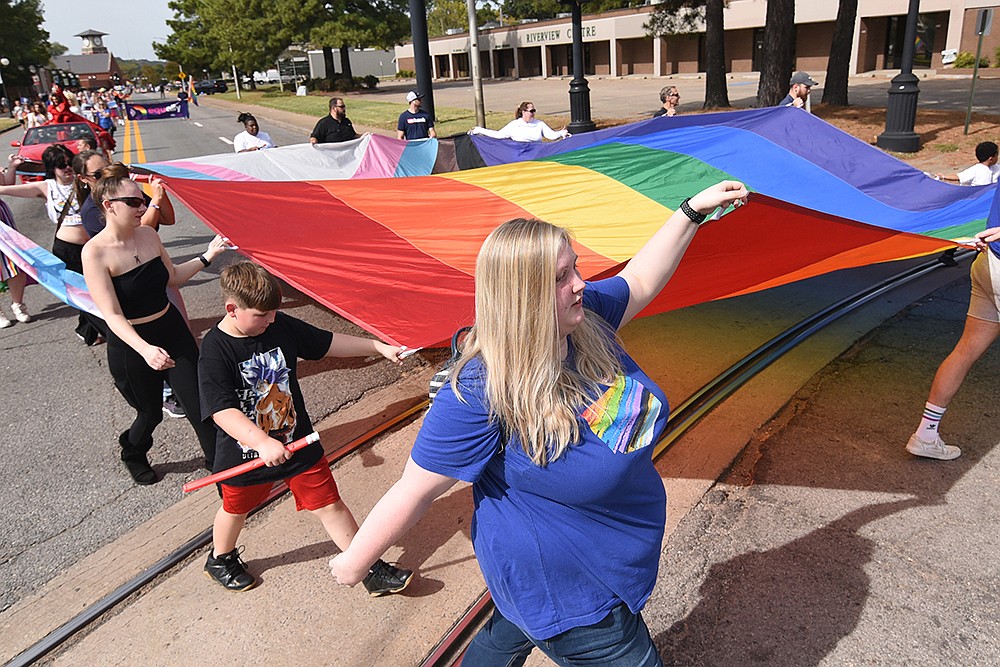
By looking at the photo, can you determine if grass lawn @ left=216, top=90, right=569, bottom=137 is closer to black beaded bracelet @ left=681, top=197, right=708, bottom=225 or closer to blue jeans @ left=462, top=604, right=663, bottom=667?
black beaded bracelet @ left=681, top=197, right=708, bottom=225

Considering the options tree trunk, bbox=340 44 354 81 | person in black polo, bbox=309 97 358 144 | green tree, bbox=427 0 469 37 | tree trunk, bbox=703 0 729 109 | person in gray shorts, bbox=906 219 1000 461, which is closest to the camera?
person in gray shorts, bbox=906 219 1000 461

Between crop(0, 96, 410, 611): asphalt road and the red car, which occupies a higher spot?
the red car

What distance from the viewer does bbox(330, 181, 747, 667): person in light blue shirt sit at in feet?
5.45

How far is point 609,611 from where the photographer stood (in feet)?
6.04

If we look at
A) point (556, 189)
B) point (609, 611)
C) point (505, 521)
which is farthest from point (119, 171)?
point (609, 611)

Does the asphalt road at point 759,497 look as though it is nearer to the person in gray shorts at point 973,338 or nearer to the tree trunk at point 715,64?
the person in gray shorts at point 973,338

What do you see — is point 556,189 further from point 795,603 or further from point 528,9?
point 528,9

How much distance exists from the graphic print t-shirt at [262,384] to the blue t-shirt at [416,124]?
8.92 meters

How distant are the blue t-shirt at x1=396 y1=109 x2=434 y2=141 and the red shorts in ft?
30.0

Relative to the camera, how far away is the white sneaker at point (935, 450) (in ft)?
12.8

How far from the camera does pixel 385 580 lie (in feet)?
10.4

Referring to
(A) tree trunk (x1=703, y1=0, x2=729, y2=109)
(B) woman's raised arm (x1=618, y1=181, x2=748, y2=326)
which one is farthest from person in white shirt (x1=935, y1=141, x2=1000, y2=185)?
(A) tree trunk (x1=703, y1=0, x2=729, y2=109)

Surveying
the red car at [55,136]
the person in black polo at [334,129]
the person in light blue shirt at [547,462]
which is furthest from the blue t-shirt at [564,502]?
the red car at [55,136]

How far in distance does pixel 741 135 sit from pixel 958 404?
2.78 meters
